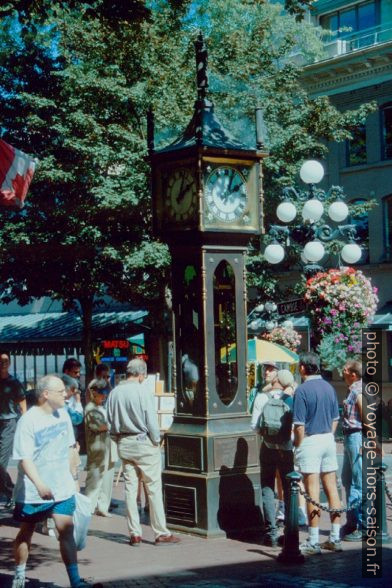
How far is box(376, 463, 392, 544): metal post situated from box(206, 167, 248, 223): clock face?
2.96 metres

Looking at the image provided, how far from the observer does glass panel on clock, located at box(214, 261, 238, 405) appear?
33.6ft

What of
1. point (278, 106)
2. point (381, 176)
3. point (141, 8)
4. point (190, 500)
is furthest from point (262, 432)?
point (381, 176)

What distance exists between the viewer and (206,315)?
944 centimetres

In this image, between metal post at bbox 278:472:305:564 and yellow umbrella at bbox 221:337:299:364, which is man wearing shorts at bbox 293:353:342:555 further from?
yellow umbrella at bbox 221:337:299:364

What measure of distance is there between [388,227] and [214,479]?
71.2 feet

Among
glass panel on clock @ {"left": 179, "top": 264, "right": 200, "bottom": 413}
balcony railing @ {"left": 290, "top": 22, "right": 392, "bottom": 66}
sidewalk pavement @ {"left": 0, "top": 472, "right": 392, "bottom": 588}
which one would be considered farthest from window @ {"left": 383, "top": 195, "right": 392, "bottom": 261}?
sidewalk pavement @ {"left": 0, "top": 472, "right": 392, "bottom": 588}

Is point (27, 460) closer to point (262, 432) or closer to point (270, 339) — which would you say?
point (262, 432)

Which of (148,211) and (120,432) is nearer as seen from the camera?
(120,432)

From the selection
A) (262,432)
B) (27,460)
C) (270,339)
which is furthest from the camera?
(270,339)

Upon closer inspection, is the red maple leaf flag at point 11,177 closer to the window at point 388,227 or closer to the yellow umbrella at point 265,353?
the yellow umbrella at point 265,353

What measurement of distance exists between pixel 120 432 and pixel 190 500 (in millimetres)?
970

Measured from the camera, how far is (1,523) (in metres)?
10.3

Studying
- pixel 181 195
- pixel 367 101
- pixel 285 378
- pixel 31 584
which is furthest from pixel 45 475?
pixel 367 101

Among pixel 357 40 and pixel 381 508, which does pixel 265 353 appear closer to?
pixel 381 508
